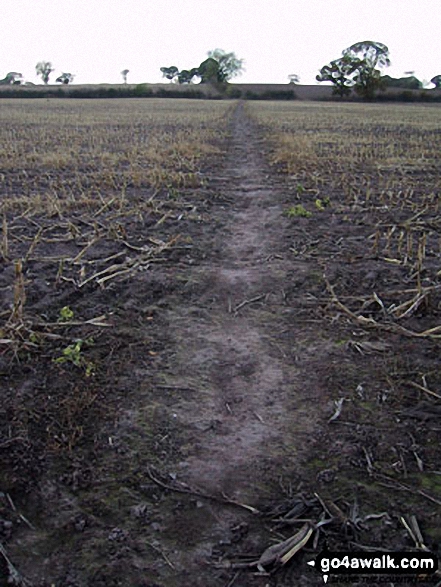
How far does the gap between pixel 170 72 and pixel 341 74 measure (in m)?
69.5

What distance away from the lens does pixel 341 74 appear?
87562 mm

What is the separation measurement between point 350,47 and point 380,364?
107523mm

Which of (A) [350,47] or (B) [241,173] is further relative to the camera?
(A) [350,47]

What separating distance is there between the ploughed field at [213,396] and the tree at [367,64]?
79.9 meters

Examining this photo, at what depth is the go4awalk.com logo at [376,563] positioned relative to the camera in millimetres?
2488

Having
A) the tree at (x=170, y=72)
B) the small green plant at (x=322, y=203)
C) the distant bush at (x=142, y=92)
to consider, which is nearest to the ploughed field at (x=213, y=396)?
the small green plant at (x=322, y=203)

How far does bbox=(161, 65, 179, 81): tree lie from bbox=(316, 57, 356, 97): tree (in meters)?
64.6

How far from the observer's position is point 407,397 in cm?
376

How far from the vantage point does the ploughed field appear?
265 centimetres

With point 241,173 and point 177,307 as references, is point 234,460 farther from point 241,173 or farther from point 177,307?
point 241,173

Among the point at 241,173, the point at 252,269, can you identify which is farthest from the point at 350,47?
the point at 252,269

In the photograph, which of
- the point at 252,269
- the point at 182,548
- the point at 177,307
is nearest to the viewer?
the point at 182,548

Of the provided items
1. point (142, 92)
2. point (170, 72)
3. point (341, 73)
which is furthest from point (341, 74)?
point (170, 72)

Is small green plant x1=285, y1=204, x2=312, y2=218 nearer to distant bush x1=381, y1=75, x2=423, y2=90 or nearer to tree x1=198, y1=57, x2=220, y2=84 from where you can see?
distant bush x1=381, y1=75, x2=423, y2=90
